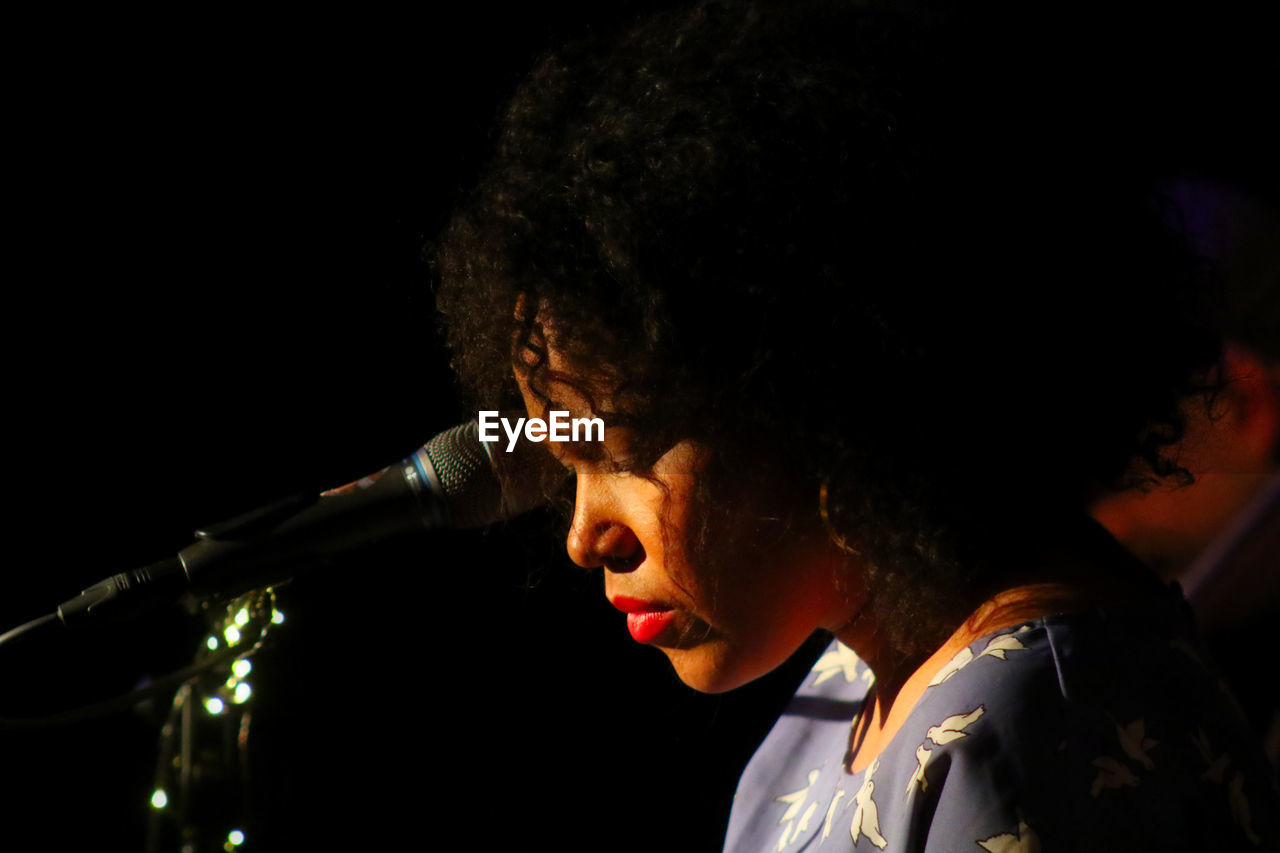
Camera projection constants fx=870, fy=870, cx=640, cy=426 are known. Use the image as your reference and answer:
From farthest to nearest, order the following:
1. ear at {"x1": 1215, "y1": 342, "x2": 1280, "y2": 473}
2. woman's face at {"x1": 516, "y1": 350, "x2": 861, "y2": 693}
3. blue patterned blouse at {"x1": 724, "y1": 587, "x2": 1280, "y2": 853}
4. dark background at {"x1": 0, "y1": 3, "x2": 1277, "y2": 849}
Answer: ear at {"x1": 1215, "y1": 342, "x2": 1280, "y2": 473}, dark background at {"x1": 0, "y1": 3, "x2": 1277, "y2": 849}, woman's face at {"x1": 516, "y1": 350, "x2": 861, "y2": 693}, blue patterned blouse at {"x1": 724, "y1": 587, "x2": 1280, "y2": 853}

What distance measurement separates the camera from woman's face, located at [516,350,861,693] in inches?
35.9

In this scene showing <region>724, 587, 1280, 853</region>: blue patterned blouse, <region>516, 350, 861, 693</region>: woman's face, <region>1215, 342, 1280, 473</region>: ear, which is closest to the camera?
<region>724, 587, 1280, 853</region>: blue patterned blouse

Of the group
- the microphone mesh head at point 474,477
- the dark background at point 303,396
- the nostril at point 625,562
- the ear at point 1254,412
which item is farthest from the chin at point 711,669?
the ear at point 1254,412

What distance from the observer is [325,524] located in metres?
0.96

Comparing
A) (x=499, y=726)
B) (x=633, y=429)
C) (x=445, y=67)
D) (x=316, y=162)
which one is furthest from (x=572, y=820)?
(x=445, y=67)

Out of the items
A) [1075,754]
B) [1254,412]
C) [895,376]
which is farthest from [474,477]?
[1254,412]

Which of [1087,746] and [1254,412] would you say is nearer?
[1087,746]

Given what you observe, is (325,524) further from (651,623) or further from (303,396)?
(303,396)

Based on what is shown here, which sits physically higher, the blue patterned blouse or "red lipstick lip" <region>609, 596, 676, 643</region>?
"red lipstick lip" <region>609, 596, 676, 643</region>

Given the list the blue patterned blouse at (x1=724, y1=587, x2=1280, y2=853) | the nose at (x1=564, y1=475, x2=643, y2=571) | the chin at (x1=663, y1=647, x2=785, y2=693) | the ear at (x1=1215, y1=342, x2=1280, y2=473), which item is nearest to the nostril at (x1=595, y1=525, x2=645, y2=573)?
the nose at (x1=564, y1=475, x2=643, y2=571)

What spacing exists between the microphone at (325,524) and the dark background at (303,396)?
361 millimetres

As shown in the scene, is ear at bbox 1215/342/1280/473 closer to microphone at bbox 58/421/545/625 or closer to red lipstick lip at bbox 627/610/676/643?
red lipstick lip at bbox 627/610/676/643

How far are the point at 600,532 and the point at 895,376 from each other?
359mm

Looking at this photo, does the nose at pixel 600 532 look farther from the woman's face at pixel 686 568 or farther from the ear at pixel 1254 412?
the ear at pixel 1254 412
